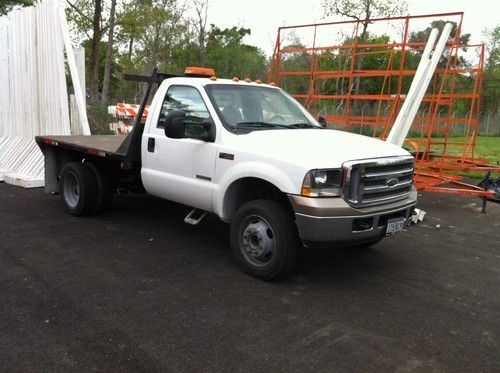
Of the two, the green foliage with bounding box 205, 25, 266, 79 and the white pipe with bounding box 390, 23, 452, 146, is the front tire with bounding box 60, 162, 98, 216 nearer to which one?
the white pipe with bounding box 390, 23, 452, 146

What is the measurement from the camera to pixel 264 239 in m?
4.80

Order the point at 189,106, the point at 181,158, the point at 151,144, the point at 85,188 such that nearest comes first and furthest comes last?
the point at 181,158 < the point at 189,106 < the point at 151,144 < the point at 85,188

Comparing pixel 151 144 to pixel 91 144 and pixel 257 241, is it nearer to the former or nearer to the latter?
pixel 91 144

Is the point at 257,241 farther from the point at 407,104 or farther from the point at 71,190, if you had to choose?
the point at 407,104

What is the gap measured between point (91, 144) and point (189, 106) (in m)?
2.19

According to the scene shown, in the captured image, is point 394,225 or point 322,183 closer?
point 322,183

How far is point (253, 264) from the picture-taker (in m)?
4.89

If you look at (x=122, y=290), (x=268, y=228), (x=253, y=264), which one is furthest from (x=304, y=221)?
(x=122, y=290)

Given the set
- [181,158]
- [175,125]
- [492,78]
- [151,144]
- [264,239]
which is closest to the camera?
[264,239]

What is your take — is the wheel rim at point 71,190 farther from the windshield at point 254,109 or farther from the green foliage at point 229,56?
the green foliage at point 229,56

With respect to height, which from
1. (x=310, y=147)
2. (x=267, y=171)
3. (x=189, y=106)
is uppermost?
(x=189, y=106)

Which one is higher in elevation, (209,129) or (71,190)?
(209,129)

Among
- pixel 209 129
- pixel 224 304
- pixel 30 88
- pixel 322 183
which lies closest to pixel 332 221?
pixel 322 183

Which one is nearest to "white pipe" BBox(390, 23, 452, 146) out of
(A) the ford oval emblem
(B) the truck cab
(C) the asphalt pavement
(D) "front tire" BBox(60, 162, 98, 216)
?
(C) the asphalt pavement
